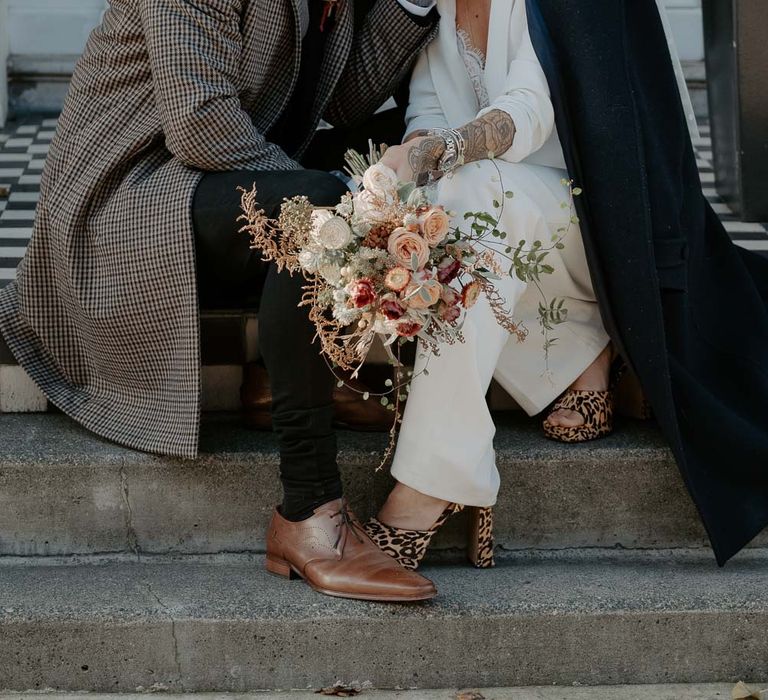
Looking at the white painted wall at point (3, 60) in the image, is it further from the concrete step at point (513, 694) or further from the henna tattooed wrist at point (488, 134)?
the concrete step at point (513, 694)

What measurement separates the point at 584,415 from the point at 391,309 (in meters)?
0.95

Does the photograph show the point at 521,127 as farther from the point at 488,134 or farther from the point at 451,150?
the point at 451,150

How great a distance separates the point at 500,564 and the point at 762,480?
2.22 ft

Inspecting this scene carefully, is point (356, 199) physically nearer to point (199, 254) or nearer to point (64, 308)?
point (199, 254)

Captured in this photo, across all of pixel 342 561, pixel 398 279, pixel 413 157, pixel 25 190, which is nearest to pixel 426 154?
pixel 413 157

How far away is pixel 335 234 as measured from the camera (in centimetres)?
233

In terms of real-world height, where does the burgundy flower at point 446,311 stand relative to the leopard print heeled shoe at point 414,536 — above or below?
above

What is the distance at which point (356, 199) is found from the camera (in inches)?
94.5

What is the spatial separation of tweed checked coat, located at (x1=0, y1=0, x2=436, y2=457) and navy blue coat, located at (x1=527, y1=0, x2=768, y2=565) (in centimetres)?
51

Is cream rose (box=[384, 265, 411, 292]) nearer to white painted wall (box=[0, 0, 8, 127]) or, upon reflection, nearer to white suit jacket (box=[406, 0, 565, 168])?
white suit jacket (box=[406, 0, 565, 168])

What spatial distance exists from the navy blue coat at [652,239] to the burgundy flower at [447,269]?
Answer: 585 mm

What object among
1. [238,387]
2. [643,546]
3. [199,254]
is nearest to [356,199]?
[199,254]

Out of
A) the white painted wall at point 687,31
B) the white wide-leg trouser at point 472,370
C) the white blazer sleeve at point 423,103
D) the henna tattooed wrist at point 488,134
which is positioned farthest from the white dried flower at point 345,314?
the white painted wall at point 687,31

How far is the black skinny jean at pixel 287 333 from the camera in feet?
8.61
